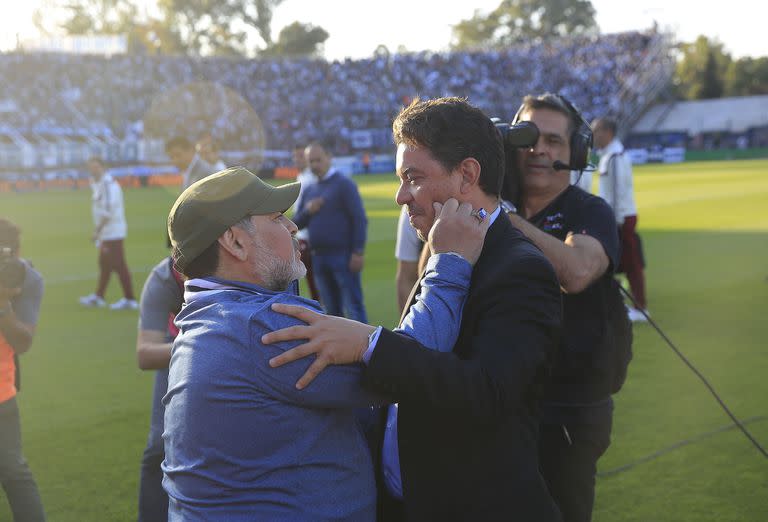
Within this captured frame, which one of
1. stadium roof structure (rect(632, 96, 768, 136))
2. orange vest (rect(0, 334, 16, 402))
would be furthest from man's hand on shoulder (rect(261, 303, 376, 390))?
stadium roof structure (rect(632, 96, 768, 136))

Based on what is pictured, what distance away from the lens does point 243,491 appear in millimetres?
2105

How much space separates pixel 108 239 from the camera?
12.5 meters

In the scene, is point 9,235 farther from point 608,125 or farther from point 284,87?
point 284,87

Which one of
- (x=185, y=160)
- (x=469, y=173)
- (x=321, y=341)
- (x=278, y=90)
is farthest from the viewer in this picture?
(x=278, y=90)

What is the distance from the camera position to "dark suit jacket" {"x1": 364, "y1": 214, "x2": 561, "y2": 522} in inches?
82.4

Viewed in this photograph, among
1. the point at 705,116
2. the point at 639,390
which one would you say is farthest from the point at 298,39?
the point at 639,390

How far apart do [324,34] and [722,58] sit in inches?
1606

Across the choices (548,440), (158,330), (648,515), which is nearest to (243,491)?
(548,440)

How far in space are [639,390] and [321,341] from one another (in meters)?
6.01

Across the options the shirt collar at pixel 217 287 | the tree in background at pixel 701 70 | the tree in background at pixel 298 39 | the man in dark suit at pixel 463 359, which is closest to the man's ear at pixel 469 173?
the man in dark suit at pixel 463 359

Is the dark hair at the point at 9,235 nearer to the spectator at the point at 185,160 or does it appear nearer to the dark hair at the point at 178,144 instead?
the spectator at the point at 185,160

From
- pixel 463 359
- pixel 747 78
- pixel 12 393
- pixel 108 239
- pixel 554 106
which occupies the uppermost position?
pixel 747 78

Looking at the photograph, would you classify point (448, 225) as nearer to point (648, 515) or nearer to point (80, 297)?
point (648, 515)

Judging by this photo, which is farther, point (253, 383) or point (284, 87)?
point (284, 87)
